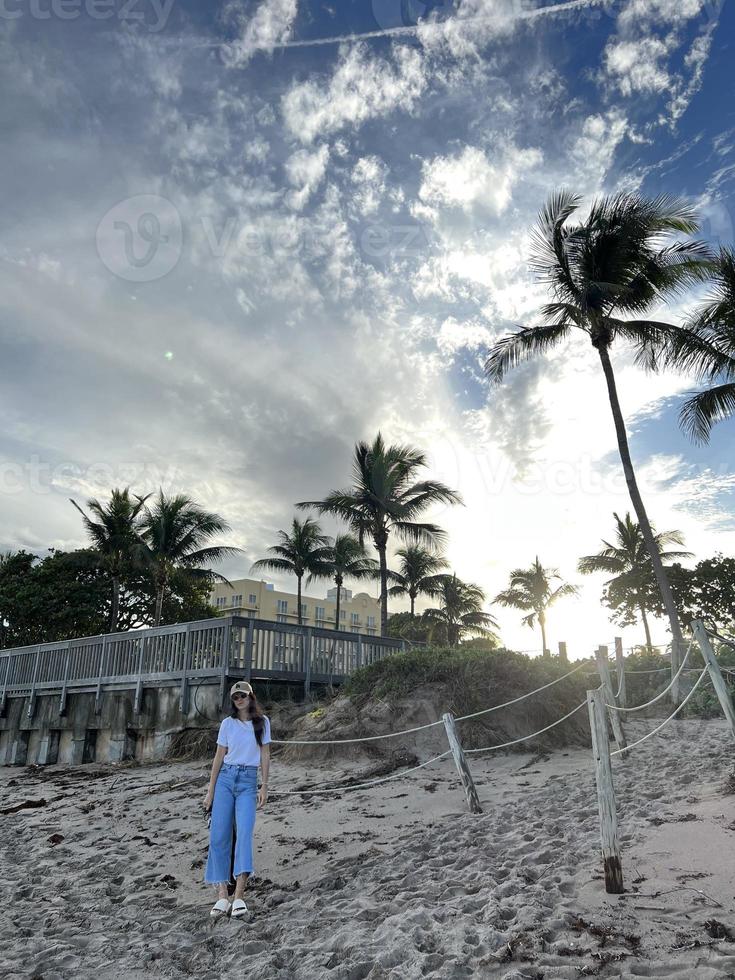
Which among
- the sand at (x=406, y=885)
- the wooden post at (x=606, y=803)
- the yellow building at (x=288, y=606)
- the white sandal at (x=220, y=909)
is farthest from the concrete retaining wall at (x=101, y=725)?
the yellow building at (x=288, y=606)

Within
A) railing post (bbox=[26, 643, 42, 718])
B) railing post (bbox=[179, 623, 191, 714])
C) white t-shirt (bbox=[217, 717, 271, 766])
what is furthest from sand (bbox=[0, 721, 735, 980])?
railing post (bbox=[26, 643, 42, 718])

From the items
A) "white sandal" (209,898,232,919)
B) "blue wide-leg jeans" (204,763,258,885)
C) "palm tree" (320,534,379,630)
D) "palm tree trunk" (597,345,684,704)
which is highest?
"palm tree" (320,534,379,630)

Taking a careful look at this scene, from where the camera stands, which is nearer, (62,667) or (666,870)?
(666,870)

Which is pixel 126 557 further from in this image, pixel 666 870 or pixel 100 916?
pixel 666 870

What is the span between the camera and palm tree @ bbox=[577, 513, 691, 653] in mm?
33641

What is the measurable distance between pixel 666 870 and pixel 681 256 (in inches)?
A: 626

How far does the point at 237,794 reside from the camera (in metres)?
4.94

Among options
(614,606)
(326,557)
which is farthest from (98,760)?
(614,606)

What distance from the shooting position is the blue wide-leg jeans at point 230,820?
4785 millimetres

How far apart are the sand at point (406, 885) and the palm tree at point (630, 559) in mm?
26539

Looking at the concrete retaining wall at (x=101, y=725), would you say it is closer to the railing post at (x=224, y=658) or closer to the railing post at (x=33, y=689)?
the railing post at (x=33, y=689)

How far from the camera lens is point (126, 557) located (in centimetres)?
3322

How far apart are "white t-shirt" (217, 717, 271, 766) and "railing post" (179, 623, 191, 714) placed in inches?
339

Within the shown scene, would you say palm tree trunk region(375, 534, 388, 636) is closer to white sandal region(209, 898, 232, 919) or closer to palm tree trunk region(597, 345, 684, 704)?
palm tree trunk region(597, 345, 684, 704)
